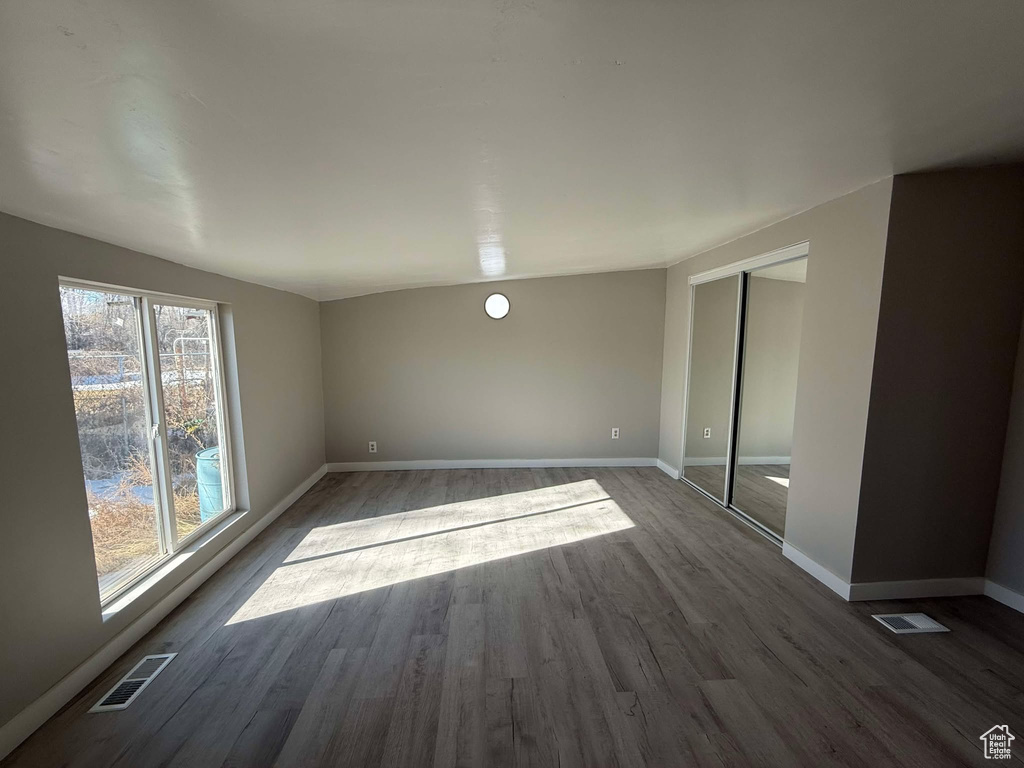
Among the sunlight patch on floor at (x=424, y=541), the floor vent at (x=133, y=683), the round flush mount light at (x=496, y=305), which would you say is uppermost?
the round flush mount light at (x=496, y=305)

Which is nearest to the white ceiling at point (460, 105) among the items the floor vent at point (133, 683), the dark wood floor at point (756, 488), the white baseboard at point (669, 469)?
the floor vent at point (133, 683)

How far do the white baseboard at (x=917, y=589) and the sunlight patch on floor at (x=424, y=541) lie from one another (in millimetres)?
1518

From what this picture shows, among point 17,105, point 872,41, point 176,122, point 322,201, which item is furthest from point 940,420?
point 17,105

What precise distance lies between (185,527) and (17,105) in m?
2.61

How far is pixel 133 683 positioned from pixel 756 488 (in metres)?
4.88

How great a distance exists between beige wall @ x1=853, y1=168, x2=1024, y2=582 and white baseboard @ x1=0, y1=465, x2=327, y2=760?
153 inches

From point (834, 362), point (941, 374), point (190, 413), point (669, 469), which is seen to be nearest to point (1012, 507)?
point (941, 374)

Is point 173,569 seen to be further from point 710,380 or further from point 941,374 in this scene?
point 710,380

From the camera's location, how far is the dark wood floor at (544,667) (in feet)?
5.41

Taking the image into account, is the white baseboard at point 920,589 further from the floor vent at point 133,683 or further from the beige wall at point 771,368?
the floor vent at point 133,683

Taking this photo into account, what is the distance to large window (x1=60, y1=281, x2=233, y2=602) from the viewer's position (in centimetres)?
210

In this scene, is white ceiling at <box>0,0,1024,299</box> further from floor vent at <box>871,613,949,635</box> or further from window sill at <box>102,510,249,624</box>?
→ floor vent at <box>871,613,949,635</box>

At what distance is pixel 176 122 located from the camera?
1065 millimetres

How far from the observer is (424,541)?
3.37 m
